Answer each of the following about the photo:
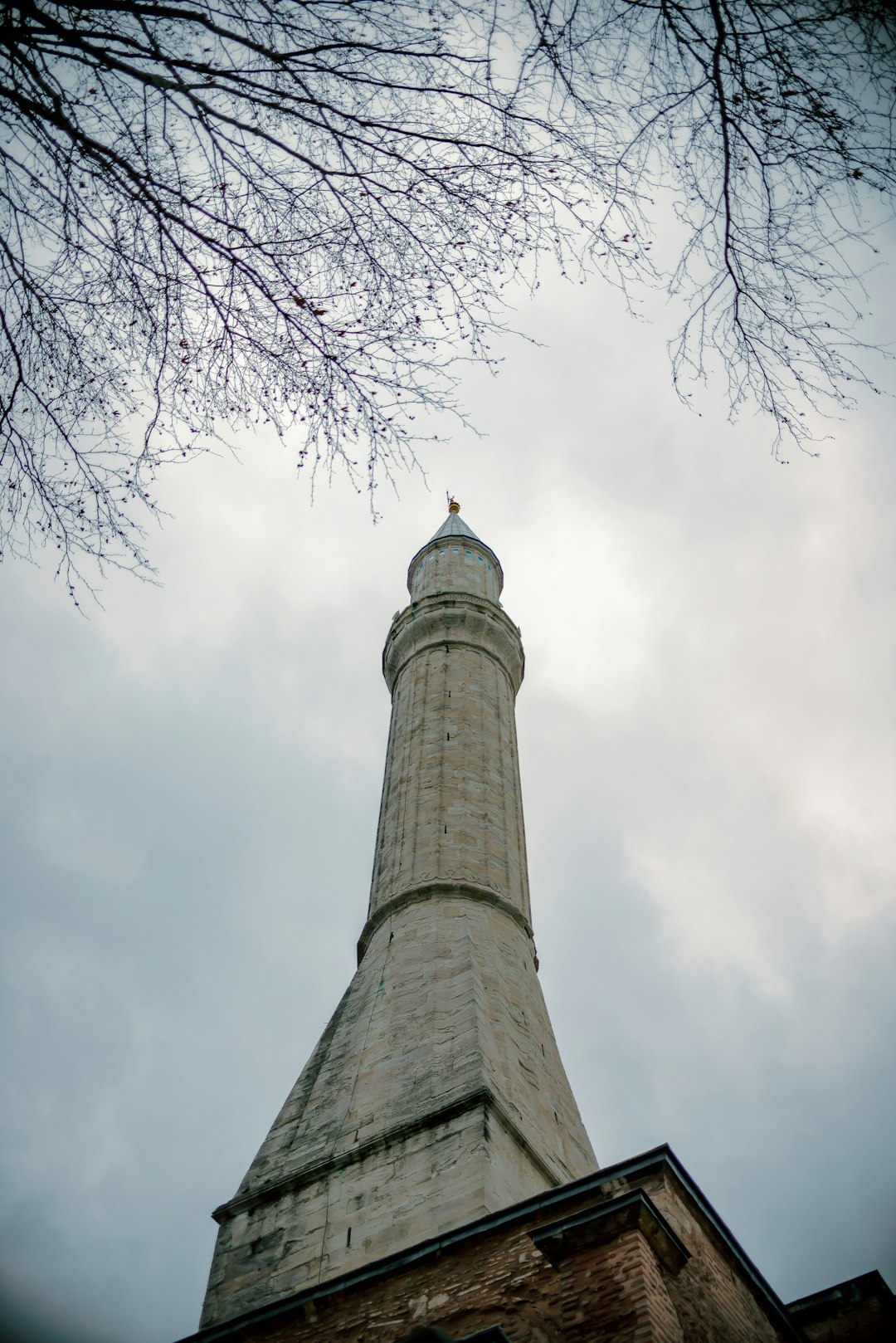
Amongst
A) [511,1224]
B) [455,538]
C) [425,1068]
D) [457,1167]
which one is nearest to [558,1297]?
[511,1224]

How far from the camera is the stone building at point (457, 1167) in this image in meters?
5.87

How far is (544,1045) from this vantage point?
10859 mm

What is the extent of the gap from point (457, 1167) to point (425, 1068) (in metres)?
1.24

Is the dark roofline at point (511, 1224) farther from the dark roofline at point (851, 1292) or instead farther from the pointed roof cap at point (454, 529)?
the pointed roof cap at point (454, 529)

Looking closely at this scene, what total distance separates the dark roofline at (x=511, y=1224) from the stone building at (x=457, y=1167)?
14 millimetres

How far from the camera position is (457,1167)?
8.55 metres

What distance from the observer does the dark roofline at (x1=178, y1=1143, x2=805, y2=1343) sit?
6.48 meters

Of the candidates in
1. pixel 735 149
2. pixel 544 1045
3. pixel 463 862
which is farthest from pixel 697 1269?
pixel 463 862

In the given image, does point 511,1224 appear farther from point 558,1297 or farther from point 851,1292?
point 851,1292

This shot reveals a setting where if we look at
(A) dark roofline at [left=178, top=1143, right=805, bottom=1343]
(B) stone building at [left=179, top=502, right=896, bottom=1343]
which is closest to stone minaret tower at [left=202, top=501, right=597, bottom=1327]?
(B) stone building at [left=179, top=502, right=896, bottom=1343]

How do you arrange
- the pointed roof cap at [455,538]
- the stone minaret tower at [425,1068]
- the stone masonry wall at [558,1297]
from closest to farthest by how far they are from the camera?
the stone masonry wall at [558,1297], the stone minaret tower at [425,1068], the pointed roof cap at [455,538]

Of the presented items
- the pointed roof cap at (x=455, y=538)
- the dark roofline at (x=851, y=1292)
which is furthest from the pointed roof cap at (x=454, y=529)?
the dark roofline at (x=851, y=1292)

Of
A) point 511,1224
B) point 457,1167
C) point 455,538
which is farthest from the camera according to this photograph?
point 455,538

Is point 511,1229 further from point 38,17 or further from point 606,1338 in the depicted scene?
point 38,17
